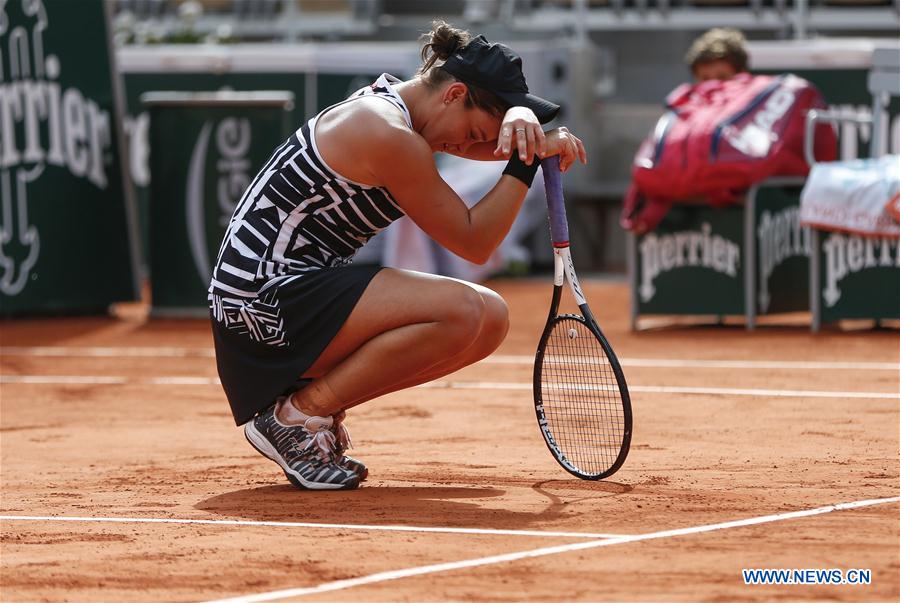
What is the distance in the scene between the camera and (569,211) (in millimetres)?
15164

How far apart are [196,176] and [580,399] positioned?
6329 millimetres

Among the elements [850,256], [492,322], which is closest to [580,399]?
[492,322]

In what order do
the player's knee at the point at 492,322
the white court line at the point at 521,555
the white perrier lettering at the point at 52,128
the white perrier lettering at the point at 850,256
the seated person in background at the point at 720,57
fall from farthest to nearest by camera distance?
1. the white perrier lettering at the point at 52,128
2. the seated person in background at the point at 720,57
3. the white perrier lettering at the point at 850,256
4. the player's knee at the point at 492,322
5. the white court line at the point at 521,555

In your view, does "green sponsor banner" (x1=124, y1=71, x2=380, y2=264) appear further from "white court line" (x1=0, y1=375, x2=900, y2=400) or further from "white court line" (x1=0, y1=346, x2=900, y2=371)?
"white court line" (x1=0, y1=375, x2=900, y2=400)

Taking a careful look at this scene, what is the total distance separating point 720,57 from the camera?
31.4 feet

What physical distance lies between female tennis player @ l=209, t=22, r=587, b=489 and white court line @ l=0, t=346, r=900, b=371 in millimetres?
3271

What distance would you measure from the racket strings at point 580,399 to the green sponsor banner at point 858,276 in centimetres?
410

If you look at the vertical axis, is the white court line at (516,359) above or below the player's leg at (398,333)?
below

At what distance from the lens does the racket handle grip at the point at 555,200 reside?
4547mm

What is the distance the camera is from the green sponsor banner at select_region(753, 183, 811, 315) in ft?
30.0

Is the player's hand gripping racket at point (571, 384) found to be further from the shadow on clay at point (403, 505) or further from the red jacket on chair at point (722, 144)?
the red jacket on chair at point (722, 144)

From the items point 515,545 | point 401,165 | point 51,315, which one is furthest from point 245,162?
point 515,545

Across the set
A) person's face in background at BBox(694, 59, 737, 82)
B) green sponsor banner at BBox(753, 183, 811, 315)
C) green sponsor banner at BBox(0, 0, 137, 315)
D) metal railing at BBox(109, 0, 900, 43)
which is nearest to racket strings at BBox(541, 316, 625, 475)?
green sponsor banner at BBox(753, 183, 811, 315)

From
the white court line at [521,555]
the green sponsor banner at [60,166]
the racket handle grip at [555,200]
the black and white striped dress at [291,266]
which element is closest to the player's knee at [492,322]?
the racket handle grip at [555,200]
